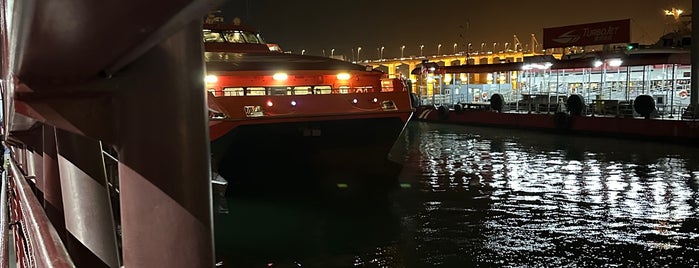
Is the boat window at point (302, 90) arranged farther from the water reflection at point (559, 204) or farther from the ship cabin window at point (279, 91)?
the water reflection at point (559, 204)

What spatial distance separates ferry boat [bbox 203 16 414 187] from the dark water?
2.15 feet

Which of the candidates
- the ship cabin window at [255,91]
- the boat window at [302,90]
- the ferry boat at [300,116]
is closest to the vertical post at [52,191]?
the ferry boat at [300,116]

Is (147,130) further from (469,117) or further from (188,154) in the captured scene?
(469,117)

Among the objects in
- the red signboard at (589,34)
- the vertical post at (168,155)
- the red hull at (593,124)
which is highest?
the red signboard at (589,34)

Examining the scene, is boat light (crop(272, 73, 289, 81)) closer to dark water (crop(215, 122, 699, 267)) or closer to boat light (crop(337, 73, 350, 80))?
boat light (crop(337, 73, 350, 80))

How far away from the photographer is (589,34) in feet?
109

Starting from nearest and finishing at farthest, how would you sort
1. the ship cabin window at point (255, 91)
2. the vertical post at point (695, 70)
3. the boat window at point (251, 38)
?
the ship cabin window at point (255, 91) < the boat window at point (251, 38) < the vertical post at point (695, 70)

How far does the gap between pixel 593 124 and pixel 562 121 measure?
154 centimetres

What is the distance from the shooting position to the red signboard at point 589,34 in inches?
1254

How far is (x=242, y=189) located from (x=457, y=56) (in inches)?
3335

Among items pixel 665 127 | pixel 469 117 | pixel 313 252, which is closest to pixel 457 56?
pixel 469 117

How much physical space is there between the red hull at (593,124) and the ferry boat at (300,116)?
11.1m

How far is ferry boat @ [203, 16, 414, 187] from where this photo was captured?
12.9 m

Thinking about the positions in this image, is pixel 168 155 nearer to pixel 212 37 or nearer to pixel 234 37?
pixel 212 37
